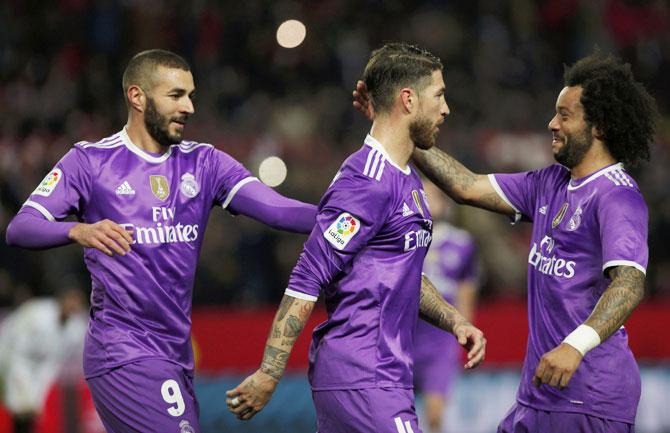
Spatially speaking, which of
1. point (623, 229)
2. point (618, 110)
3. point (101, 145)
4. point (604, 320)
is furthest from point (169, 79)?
point (604, 320)

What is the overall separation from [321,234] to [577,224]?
1.39m

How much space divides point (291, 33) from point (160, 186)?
967 cm

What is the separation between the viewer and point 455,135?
44.9 feet

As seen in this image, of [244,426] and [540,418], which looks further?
[244,426]

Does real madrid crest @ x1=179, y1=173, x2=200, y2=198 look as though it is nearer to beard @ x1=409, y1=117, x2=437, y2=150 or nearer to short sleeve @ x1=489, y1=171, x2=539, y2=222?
beard @ x1=409, y1=117, x2=437, y2=150

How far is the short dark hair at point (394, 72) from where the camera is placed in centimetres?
579

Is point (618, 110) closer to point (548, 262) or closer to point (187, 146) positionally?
point (548, 262)

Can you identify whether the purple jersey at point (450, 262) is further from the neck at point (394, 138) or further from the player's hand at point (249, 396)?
the player's hand at point (249, 396)

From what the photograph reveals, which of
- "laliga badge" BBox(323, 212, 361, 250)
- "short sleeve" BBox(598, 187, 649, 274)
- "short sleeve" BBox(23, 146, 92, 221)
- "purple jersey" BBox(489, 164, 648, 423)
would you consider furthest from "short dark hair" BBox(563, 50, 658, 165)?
"short sleeve" BBox(23, 146, 92, 221)

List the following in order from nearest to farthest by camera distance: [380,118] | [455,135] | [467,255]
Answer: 1. [380,118]
2. [467,255]
3. [455,135]

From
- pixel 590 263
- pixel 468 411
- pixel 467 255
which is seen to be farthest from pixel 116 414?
pixel 468 411

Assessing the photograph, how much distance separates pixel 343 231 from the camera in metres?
5.46

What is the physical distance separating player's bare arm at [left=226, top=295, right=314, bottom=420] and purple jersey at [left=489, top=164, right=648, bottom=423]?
132cm

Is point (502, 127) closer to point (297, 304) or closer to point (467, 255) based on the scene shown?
point (467, 255)
